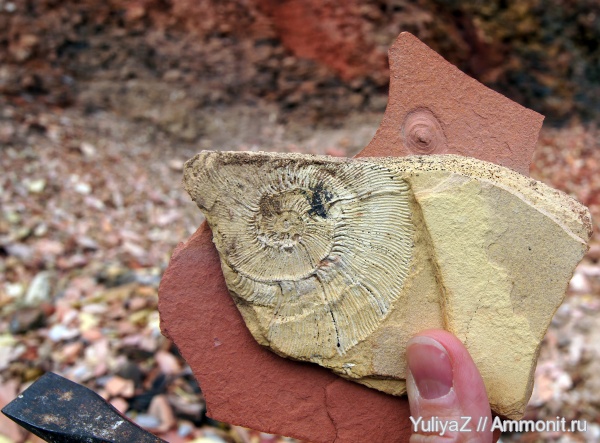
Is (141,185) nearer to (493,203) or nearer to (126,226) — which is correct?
(126,226)

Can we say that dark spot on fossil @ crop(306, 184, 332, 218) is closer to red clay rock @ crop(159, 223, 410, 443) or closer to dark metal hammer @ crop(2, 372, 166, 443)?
red clay rock @ crop(159, 223, 410, 443)

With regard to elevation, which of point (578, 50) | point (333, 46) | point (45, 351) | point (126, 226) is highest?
point (578, 50)

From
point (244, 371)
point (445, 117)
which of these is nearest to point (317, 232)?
point (244, 371)

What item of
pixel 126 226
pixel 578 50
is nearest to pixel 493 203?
pixel 126 226

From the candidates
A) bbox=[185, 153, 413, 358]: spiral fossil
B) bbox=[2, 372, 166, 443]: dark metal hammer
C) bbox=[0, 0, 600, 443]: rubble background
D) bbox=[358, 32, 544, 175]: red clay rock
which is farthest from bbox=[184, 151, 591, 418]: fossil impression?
bbox=[0, 0, 600, 443]: rubble background

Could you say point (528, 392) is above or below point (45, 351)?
above

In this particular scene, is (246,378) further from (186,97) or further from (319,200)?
(186,97)

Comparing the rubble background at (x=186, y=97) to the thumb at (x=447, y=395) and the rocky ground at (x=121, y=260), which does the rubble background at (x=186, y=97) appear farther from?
the thumb at (x=447, y=395)
